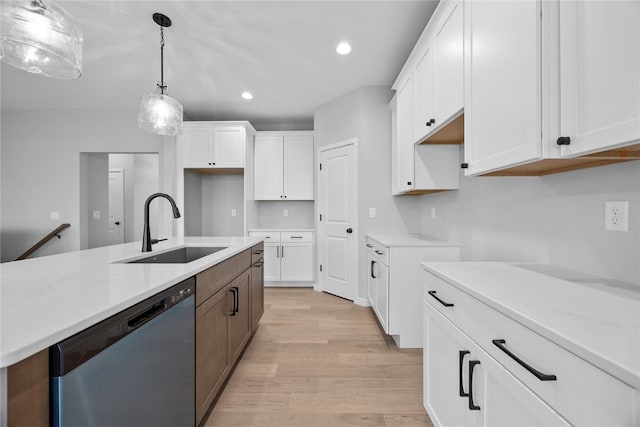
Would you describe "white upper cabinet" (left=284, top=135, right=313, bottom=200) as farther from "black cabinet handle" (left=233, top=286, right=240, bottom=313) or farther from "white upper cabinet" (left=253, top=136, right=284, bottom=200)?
"black cabinet handle" (left=233, top=286, right=240, bottom=313)

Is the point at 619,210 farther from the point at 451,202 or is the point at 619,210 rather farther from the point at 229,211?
the point at 229,211

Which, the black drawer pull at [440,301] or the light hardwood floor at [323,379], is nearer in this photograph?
the black drawer pull at [440,301]

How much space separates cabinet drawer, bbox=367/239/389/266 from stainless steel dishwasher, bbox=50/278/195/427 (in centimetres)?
160

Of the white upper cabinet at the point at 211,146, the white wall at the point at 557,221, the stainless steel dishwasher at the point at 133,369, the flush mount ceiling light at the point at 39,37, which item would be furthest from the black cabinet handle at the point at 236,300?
the white upper cabinet at the point at 211,146

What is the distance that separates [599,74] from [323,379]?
6.85ft

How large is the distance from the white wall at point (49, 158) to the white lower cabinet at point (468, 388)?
4.47 meters

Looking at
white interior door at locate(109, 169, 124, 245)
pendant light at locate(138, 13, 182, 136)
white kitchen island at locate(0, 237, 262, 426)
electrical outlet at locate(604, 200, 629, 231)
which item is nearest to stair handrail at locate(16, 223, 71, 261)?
white interior door at locate(109, 169, 124, 245)

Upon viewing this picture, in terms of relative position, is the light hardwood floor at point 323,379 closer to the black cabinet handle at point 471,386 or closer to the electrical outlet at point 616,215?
the black cabinet handle at point 471,386

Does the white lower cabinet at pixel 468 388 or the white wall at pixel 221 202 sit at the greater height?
the white wall at pixel 221 202

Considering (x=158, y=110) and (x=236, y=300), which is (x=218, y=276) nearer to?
(x=236, y=300)

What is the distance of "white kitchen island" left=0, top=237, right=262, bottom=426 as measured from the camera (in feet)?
1.92

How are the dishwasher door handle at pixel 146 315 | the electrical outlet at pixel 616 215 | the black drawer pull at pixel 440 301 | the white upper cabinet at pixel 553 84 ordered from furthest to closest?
1. the black drawer pull at pixel 440 301
2. the electrical outlet at pixel 616 215
3. the dishwasher door handle at pixel 146 315
4. the white upper cabinet at pixel 553 84

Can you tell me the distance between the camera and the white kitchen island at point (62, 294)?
A: 58 cm

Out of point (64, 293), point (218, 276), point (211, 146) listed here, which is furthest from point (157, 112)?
point (211, 146)
